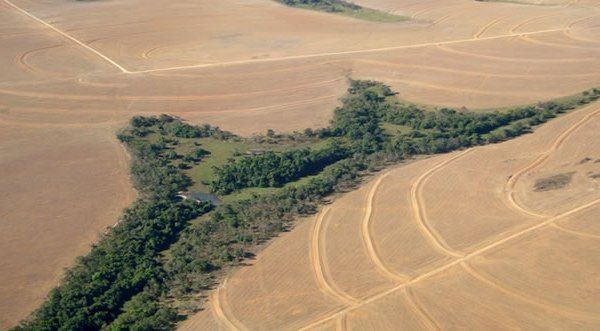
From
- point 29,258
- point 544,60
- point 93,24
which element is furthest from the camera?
point 93,24

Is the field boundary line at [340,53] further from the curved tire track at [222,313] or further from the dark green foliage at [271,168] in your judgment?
the curved tire track at [222,313]

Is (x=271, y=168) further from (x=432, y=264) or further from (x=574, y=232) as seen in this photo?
(x=574, y=232)

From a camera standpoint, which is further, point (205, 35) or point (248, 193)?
point (205, 35)

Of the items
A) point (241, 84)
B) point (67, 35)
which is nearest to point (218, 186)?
point (241, 84)

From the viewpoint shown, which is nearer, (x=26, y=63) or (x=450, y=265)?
(x=450, y=265)

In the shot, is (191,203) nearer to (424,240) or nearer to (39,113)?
(424,240)

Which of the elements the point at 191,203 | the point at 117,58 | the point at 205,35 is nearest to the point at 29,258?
the point at 191,203
